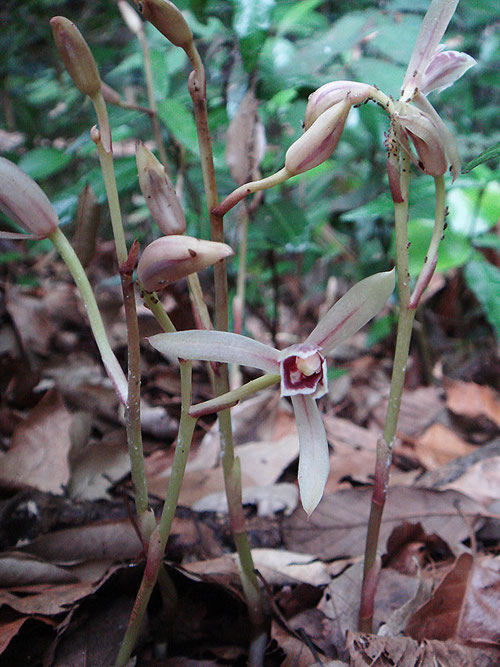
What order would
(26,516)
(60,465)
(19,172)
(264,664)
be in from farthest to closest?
(60,465) < (26,516) < (264,664) < (19,172)

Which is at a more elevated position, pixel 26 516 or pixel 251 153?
pixel 251 153

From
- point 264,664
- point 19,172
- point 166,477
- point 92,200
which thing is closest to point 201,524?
point 166,477

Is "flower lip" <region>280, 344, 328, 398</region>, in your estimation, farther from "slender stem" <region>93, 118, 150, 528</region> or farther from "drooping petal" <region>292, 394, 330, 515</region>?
"slender stem" <region>93, 118, 150, 528</region>

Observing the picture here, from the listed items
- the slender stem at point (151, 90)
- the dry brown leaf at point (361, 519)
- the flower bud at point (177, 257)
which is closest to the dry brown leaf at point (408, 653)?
the dry brown leaf at point (361, 519)

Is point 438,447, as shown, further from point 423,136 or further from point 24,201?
point 24,201

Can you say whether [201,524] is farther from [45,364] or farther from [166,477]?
[45,364]

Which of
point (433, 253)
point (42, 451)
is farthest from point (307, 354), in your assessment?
point (42, 451)
